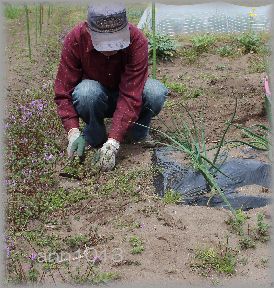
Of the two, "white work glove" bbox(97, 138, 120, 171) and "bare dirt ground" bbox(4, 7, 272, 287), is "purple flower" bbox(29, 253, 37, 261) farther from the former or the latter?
→ "white work glove" bbox(97, 138, 120, 171)

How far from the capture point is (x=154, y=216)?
292cm

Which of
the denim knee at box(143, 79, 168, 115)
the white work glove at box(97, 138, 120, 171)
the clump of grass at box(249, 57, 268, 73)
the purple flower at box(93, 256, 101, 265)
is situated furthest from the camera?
the clump of grass at box(249, 57, 268, 73)

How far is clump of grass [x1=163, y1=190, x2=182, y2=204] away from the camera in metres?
3.07

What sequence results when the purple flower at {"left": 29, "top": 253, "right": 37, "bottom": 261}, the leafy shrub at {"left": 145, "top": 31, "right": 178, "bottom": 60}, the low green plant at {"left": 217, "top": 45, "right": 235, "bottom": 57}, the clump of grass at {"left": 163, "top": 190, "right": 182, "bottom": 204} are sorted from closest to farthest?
the purple flower at {"left": 29, "top": 253, "right": 37, "bottom": 261}
the clump of grass at {"left": 163, "top": 190, "right": 182, "bottom": 204}
the leafy shrub at {"left": 145, "top": 31, "right": 178, "bottom": 60}
the low green plant at {"left": 217, "top": 45, "right": 235, "bottom": 57}

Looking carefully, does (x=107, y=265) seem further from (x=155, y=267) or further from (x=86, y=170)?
(x=86, y=170)

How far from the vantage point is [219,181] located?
3336mm

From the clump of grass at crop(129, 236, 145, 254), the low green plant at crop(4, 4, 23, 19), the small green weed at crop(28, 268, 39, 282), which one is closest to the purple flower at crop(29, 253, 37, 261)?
the small green weed at crop(28, 268, 39, 282)

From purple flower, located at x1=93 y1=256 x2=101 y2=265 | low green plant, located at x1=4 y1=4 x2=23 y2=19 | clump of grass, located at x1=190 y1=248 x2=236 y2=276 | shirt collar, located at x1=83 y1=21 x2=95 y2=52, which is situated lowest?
low green plant, located at x1=4 y1=4 x2=23 y2=19

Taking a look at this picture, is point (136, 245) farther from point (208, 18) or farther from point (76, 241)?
point (208, 18)

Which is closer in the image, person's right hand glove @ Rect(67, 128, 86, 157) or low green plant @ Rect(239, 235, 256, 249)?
low green plant @ Rect(239, 235, 256, 249)

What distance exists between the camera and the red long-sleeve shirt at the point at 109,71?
343 cm

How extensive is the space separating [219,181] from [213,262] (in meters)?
0.84

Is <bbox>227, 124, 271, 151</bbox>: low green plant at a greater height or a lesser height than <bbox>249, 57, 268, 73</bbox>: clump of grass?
greater

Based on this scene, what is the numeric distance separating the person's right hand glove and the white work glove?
0.36ft
